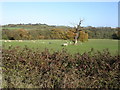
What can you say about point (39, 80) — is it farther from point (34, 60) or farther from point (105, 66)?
point (105, 66)

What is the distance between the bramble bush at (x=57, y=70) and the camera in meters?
4.92

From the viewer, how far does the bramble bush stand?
4.92m

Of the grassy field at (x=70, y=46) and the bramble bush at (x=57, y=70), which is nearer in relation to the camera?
the bramble bush at (x=57, y=70)

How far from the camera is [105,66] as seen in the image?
5.64m

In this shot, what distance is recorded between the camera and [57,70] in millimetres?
5453

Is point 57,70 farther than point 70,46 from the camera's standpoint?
No

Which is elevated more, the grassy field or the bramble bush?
the bramble bush

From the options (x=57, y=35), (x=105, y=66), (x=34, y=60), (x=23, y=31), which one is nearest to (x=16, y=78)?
(x=34, y=60)

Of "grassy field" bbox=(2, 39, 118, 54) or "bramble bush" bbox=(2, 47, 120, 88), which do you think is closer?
"bramble bush" bbox=(2, 47, 120, 88)

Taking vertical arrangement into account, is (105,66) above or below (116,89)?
above

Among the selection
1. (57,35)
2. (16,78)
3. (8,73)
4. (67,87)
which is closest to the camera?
(67,87)

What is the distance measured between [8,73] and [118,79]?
3303 millimetres

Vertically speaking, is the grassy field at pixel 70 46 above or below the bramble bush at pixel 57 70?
below

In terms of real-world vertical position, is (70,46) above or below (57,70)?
below
